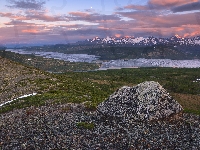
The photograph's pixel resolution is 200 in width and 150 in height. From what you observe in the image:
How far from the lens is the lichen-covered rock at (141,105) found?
29500mm

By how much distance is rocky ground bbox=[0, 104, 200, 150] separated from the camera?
24.1 metres

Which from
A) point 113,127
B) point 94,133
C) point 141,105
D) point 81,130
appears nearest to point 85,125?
point 81,130

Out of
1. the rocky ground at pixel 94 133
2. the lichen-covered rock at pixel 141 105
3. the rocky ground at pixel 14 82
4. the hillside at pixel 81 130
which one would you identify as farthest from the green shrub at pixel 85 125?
the rocky ground at pixel 14 82

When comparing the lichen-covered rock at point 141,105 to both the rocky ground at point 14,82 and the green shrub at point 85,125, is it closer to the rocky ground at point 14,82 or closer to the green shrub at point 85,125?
the green shrub at point 85,125

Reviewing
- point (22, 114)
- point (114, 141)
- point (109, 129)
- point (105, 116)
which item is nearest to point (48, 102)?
point (22, 114)

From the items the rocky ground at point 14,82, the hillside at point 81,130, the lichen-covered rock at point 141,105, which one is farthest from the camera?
the rocky ground at point 14,82

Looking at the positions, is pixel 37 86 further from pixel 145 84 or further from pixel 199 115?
pixel 199 115

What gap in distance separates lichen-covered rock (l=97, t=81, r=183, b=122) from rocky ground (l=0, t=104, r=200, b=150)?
99 cm

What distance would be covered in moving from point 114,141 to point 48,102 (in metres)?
20.9

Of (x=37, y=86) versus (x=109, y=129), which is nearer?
(x=109, y=129)

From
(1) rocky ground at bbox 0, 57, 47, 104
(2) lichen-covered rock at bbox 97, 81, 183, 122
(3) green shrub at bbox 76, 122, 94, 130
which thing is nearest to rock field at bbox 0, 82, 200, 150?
(2) lichen-covered rock at bbox 97, 81, 183, 122

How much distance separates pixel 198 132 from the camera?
2664cm

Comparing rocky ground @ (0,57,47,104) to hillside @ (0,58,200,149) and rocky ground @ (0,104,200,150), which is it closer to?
hillside @ (0,58,200,149)

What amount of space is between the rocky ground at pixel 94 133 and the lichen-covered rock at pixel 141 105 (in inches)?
39.1
